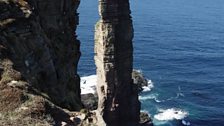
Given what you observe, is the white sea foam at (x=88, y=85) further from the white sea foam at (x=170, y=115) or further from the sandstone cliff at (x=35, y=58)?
the sandstone cliff at (x=35, y=58)

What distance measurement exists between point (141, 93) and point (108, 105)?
65.7 meters

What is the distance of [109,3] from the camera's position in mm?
69500

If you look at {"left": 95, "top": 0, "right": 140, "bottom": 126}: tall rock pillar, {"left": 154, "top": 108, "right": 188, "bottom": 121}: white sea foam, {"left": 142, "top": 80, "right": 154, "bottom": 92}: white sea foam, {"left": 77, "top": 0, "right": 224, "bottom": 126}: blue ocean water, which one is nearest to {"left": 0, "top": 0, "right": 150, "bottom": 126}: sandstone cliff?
{"left": 95, "top": 0, "right": 140, "bottom": 126}: tall rock pillar

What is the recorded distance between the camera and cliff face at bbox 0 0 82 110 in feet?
130

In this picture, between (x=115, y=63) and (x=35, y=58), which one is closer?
(x=35, y=58)

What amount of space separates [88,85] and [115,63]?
62.8 m

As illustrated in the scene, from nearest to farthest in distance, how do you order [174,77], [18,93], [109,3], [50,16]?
[18,93] < [50,16] < [109,3] < [174,77]

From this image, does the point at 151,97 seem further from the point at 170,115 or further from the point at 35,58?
the point at 35,58

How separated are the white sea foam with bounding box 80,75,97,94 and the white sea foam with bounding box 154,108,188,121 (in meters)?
18.8

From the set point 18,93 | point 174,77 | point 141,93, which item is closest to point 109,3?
point 18,93

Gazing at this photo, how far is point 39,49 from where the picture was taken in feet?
149

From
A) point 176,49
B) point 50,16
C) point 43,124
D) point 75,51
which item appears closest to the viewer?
point 43,124

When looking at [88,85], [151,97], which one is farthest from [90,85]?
[151,97]

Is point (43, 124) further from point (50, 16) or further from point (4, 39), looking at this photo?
point (50, 16)
